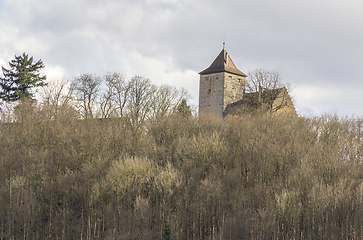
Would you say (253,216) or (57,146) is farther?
(57,146)

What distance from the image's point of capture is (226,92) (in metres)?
44.1

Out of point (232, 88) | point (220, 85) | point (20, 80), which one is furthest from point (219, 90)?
point (20, 80)

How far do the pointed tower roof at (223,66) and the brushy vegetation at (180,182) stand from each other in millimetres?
20051

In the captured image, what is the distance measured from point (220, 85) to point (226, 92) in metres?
1.22

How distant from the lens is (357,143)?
23.4 meters

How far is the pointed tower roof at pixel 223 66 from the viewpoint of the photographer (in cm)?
4525

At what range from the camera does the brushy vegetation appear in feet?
55.2

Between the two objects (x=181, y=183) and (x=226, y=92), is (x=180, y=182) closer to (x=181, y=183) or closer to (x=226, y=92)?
(x=181, y=183)

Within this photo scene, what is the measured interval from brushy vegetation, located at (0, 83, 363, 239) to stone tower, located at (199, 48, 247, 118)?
17.6 m

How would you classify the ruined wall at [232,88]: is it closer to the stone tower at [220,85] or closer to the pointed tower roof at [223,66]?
the stone tower at [220,85]

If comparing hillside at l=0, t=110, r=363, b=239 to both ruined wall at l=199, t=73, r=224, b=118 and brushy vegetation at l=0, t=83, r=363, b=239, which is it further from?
ruined wall at l=199, t=73, r=224, b=118

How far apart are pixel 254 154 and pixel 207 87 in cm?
2390

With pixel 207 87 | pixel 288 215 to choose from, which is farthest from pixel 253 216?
pixel 207 87

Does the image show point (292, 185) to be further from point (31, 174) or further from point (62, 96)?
point (62, 96)
